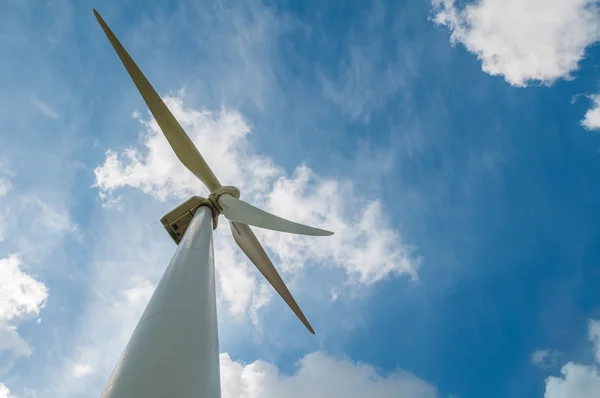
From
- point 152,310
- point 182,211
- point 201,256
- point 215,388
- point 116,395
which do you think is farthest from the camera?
point 182,211

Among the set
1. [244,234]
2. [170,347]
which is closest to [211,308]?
[170,347]

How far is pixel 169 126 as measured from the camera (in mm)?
19156

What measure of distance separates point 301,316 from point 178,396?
53.0 feet

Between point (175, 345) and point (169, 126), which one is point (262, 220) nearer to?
point (169, 126)

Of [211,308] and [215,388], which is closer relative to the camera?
[215,388]

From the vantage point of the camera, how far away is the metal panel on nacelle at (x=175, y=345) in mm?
5238

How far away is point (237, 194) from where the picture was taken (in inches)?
704

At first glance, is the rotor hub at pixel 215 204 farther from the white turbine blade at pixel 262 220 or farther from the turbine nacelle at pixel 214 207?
the white turbine blade at pixel 262 220

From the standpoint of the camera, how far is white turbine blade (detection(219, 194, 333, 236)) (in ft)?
47.4

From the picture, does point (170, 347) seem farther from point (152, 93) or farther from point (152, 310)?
point (152, 93)

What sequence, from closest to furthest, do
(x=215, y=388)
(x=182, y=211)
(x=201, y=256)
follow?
(x=215, y=388) < (x=201, y=256) < (x=182, y=211)

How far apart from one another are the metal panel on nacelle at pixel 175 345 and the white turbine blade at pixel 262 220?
575cm

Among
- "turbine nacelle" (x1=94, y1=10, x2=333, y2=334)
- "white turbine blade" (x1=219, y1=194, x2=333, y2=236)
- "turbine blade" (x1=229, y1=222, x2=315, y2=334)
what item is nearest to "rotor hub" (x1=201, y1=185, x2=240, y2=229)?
"turbine nacelle" (x1=94, y1=10, x2=333, y2=334)

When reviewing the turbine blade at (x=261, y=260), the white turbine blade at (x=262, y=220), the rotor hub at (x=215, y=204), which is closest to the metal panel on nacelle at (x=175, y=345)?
the white turbine blade at (x=262, y=220)
